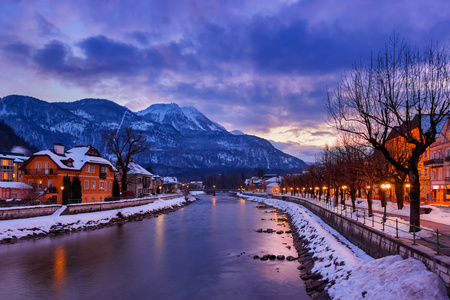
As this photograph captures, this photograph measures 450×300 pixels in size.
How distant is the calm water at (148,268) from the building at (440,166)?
32098 mm

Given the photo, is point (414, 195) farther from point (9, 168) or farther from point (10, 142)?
point (10, 142)

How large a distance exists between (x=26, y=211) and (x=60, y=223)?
4.05 m

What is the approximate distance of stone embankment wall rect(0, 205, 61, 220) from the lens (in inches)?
1373

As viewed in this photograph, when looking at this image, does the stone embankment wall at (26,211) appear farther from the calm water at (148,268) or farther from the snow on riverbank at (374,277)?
the snow on riverbank at (374,277)

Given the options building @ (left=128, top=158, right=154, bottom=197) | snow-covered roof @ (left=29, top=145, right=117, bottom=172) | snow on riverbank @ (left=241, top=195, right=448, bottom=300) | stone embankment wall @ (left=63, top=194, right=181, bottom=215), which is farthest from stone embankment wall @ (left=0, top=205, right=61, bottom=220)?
building @ (left=128, top=158, right=154, bottom=197)

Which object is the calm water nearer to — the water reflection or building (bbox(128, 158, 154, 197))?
the water reflection

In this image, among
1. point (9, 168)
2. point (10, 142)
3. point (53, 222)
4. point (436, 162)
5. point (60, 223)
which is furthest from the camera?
point (10, 142)

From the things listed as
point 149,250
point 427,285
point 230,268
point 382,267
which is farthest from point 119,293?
point 427,285

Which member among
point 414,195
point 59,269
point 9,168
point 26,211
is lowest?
point 59,269

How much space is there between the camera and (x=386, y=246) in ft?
52.6

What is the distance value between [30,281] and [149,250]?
34.2 feet

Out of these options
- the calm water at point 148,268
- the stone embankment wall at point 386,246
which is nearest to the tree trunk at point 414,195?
the stone embankment wall at point 386,246

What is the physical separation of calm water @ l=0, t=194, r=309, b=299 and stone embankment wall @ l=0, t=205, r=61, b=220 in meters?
5.33

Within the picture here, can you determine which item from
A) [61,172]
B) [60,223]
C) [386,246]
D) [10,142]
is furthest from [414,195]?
[10,142]
